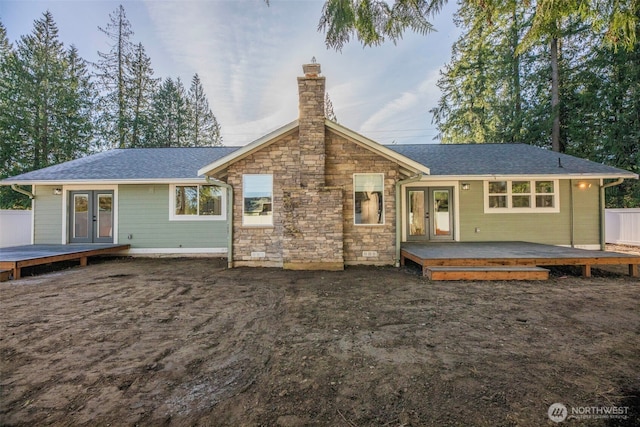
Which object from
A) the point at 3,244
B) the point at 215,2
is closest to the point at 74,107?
the point at 3,244

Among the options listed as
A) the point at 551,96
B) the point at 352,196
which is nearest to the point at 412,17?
the point at 352,196

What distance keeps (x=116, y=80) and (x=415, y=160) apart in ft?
63.5

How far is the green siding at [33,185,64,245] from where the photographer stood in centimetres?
887

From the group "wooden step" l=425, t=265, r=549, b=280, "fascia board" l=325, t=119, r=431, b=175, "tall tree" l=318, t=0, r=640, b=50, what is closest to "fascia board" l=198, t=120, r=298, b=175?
"fascia board" l=325, t=119, r=431, b=175

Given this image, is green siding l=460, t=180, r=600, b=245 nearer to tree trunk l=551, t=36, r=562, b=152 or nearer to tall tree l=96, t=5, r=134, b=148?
tree trunk l=551, t=36, r=562, b=152

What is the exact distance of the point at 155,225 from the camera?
8.80m

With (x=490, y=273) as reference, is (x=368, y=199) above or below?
above

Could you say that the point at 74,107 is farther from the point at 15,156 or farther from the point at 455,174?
the point at 455,174

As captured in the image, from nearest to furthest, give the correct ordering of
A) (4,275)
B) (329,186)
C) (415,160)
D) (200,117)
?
1. (4,275)
2. (329,186)
3. (415,160)
4. (200,117)

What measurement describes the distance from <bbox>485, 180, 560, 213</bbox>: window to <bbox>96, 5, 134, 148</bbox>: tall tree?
20.9 m

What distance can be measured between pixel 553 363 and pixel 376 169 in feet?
17.1

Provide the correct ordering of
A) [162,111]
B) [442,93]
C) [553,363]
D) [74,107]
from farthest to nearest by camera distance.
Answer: [162,111], [442,93], [74,107], [553,363]

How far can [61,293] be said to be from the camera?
5.02 metres

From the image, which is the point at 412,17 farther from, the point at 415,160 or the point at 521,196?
the point at 521,196
